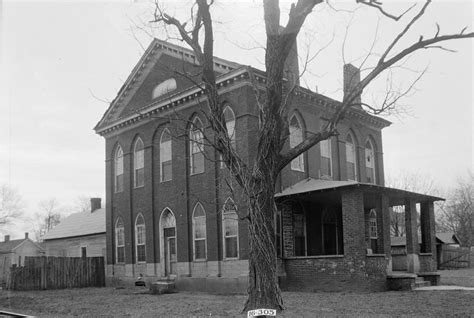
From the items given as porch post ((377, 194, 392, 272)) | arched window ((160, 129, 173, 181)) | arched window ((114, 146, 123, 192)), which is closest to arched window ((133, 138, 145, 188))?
arched window ((114, 146, 123, 192))

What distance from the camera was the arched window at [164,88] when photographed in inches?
1060

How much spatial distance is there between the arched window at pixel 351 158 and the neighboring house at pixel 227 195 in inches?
2.0

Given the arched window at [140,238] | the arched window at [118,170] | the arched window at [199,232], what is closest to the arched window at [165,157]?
the arched window at [199,232]

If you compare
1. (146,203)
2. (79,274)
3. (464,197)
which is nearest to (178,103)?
(146,203)

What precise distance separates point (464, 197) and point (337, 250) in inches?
2022

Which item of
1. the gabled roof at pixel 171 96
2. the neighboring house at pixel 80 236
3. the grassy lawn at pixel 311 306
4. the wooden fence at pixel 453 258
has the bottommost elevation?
the wooden fence at pixel 453 258

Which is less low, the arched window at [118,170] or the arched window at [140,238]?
the arched window at [118,170]

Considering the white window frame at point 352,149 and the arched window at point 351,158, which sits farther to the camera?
the white window frame at point 352,149

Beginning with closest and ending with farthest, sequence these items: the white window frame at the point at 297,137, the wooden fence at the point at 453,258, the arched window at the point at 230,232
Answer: the arched window at the point at 230,232 → the white window frame at the point at 297,137 → the wooden fence at the point at 453,258

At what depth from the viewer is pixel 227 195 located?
23250 millimetres

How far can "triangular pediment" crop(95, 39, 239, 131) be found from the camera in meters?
26.1

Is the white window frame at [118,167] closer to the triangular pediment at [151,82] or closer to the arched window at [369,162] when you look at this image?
the triangular pediment at [151,82]

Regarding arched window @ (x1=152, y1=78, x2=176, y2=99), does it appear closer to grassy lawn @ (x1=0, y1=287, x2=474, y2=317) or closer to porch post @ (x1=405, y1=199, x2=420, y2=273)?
Answer: grassy lawn @ (x1=0, y1=287, x2=474, y2=317)

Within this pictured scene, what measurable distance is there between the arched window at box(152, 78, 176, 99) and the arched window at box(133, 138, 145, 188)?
2.62 metres
